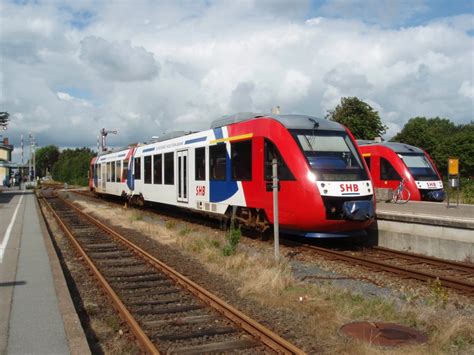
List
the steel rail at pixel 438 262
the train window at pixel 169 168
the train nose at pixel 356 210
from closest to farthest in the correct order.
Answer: the steel rail at pixel 438 262, the train nose at pixel 356 210, the train window at pixel 169 168

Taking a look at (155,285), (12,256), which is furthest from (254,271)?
(12,256)

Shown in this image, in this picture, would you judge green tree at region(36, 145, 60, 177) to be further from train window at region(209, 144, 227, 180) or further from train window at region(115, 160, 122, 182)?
train window at region(209, 144, 227, 180)

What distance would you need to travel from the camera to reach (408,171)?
1967cm

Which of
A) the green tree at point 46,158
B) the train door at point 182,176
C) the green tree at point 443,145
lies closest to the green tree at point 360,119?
the train door at point 182,176

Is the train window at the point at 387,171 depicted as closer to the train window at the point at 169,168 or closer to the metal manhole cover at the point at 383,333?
the train window at the point at 169,168

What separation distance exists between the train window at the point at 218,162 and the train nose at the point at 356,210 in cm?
407

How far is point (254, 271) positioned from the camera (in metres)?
8.95

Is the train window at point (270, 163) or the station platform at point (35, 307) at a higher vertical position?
the train window at point (270, 163)

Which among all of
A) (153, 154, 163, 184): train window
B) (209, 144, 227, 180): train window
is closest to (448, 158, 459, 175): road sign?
(209, 144, 227, 180): train window

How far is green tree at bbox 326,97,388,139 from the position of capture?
34125 millimetres

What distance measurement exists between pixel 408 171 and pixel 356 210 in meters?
9.67

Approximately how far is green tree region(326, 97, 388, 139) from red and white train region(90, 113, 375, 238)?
19.7m

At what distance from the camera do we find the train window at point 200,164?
50.4ft

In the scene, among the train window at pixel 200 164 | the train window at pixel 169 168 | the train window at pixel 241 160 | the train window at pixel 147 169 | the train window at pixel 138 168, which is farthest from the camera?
the train window at pixel 138 168
